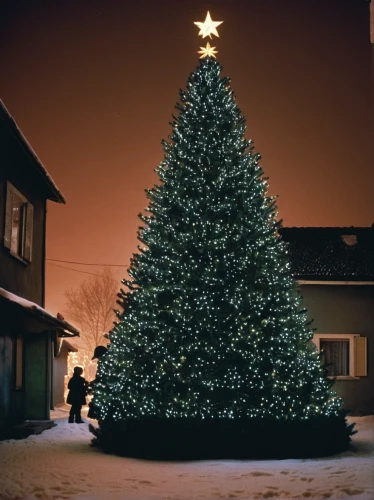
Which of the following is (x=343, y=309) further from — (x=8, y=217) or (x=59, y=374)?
(x=59, y=374)

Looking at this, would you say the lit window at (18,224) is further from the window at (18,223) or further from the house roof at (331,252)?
the house roof at (331,252)

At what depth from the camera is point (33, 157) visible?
18.2m

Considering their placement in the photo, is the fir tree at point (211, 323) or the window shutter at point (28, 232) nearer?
the fir tree at point (211, 323)

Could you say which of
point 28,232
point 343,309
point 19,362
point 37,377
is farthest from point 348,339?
point 28,232

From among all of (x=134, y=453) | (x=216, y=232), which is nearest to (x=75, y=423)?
(x=134, y=453)

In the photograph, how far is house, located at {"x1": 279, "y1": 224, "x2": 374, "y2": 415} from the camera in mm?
23188

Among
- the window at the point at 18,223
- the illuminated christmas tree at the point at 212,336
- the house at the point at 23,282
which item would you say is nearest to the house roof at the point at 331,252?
the house at the point at 23,282

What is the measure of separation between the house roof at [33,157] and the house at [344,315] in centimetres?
734

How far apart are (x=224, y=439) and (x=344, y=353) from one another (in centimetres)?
1183

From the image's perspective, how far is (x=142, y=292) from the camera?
535 inches

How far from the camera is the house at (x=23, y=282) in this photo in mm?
16570

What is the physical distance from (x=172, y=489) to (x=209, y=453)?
3206mm

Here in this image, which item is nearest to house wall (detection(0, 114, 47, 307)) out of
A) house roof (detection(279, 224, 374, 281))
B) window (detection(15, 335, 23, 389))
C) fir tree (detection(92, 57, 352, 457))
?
window (detection(15, 335, 23, 389))

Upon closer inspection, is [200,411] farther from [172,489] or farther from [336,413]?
[172,489]
